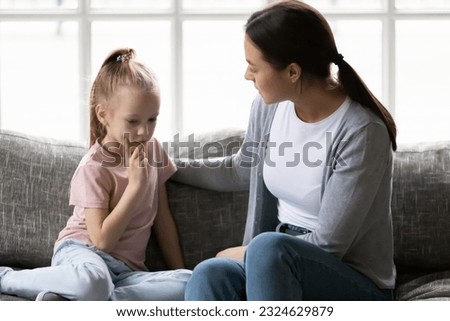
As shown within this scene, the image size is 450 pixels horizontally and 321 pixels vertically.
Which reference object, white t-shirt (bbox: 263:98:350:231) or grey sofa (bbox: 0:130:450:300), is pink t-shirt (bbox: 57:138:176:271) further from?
white t-shirt (bbox: 263:98:350:231)

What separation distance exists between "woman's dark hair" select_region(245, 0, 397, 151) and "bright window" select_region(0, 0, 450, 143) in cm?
104

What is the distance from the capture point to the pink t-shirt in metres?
2.30

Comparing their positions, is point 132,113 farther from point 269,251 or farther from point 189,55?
point 189,55

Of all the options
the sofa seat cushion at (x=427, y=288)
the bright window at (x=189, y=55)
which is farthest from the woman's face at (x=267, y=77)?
the bright window at (x=189, y=55)

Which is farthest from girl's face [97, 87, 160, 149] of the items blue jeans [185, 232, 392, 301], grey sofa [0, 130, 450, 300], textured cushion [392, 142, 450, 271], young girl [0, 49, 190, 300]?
textured cushion [392, 142, 450, 271]

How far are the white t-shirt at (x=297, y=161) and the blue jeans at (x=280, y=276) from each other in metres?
0.20

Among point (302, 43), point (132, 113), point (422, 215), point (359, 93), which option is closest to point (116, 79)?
point (132, 113)

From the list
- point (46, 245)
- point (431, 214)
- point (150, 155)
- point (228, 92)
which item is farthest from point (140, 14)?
point (431, 214)

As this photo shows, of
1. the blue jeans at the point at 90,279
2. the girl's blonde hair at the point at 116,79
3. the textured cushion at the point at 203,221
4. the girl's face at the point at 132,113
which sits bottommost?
the blue jeans at the point at 90,279

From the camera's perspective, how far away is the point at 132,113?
228 cm

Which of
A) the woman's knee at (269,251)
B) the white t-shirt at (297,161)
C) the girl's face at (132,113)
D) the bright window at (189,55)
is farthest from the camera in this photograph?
the bright window at (189,55)

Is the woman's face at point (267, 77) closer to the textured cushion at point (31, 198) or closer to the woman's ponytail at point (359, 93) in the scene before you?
the woman's ponytail at point (359, 93)

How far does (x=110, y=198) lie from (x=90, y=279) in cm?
31

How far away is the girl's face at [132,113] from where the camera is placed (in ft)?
7.48
